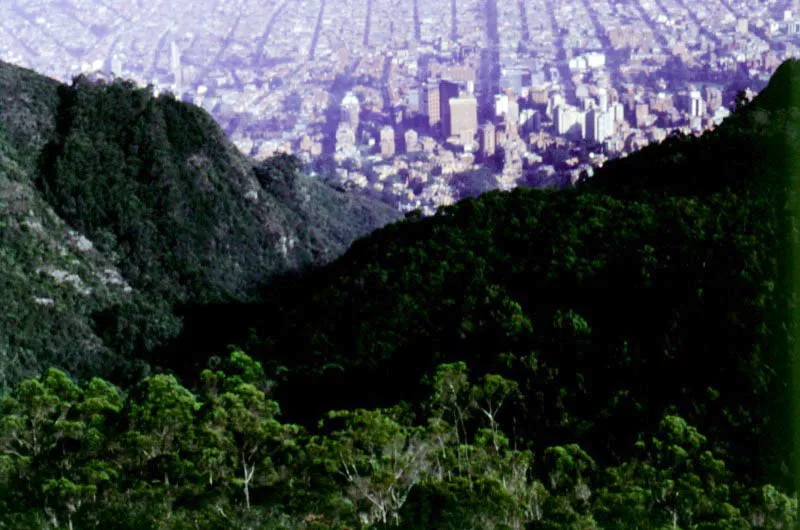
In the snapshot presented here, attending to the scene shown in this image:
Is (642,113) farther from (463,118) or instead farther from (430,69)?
(430,69)

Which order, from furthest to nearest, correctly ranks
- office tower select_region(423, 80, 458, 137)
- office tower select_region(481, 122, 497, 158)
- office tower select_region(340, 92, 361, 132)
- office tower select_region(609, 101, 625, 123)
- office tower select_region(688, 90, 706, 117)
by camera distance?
office tower select_region(340, 92, 361, 132)
office tower select_region(423, 80, 458, 137)
office tower select_region(481, 122, 497, 158)
office tower select_region(609, 101, 625, 123)
office tower select_region(688, 90, 706, 117)

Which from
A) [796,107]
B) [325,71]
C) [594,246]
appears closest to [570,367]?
[594,246]

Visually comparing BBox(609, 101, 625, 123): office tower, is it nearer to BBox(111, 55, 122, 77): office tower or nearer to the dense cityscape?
the dense cityscape

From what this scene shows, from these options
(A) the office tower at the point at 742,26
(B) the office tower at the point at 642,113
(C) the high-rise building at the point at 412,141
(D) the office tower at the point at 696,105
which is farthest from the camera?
(C) the high-rise building at the point at 412,141

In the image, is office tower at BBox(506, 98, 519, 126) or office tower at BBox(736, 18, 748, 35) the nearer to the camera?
office tower at BBox(736, 18, 748, 35)

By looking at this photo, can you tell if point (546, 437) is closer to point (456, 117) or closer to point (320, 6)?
point (456, 117)

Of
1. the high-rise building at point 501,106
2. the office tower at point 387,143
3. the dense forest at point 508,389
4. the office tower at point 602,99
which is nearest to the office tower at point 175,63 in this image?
the office tower at point 387,143

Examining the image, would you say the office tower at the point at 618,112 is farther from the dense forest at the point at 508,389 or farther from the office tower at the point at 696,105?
the dense forest at the point at 508,389

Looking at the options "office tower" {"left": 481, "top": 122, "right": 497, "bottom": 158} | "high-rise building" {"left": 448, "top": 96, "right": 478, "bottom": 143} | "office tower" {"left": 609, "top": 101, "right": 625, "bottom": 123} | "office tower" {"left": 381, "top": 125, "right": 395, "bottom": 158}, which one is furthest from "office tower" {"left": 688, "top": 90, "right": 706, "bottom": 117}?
"office tower" {"left": 381, "top": 125, "right": 395, "bottom": 158}
